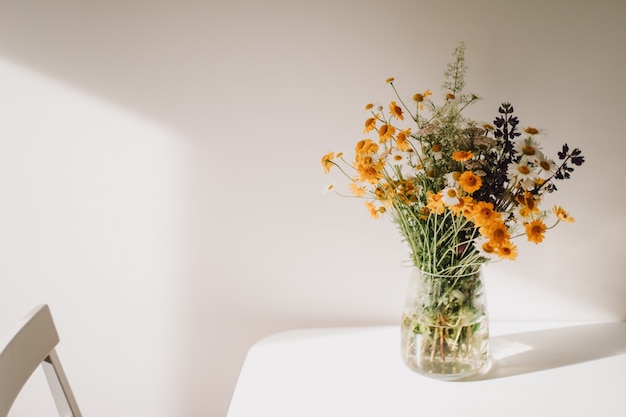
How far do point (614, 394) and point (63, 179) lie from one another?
1307 mm

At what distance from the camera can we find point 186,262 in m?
1.41

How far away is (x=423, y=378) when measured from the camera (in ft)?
3.77

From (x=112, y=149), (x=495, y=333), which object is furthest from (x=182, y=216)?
(x=495, y=333)

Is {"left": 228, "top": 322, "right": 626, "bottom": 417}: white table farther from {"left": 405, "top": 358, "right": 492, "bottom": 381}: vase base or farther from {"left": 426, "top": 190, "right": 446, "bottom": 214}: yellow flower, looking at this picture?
{"left": 426, "top": 190, "right": 446, "bottom": 214}: yellow flower

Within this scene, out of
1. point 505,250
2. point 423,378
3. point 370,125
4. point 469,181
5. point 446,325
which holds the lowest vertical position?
point 423,378

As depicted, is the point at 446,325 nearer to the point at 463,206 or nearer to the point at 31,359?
the point at 463,206

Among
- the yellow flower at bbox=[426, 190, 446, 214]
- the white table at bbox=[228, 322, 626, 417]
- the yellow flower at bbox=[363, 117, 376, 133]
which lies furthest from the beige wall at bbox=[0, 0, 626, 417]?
the yellow flower at bbox=[426, 190, 446, 214]

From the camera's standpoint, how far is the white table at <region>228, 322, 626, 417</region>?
1.06 m

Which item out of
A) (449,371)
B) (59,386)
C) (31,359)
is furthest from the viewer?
(449,371)

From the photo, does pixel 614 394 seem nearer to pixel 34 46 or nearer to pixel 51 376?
pixel 51 376

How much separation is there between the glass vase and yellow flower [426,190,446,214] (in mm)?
158

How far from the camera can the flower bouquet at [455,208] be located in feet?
3.20

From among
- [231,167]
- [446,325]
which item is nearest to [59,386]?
[231,167]

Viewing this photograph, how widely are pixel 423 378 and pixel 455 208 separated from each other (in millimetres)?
400
